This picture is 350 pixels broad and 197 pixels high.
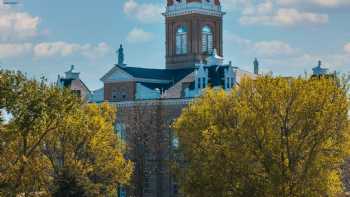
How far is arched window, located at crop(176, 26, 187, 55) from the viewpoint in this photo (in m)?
95.1

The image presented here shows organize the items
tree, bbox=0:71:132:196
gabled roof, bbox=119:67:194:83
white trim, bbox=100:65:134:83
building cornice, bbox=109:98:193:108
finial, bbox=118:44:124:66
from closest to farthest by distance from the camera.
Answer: tree, bbox=0:71:132:196 < building cornice, bbox=109:98:193:108 < white trim, bbox=100:65:134:83 < gabled roof, bbox=119:67:194:83 < finial, bbox=118:44:124:66

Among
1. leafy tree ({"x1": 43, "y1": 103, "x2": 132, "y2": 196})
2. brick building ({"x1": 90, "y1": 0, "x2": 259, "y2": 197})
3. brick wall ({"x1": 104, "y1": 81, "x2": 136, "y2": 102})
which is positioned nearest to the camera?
leafy tree ({"x1": 43, "y1": 103, "x2": 132, "y2": 196})

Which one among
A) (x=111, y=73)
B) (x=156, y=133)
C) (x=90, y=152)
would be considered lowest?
(x=90, y=152)

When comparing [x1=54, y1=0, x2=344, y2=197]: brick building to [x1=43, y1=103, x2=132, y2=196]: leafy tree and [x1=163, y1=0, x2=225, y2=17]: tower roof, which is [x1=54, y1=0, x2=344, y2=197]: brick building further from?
[x1=43, y1=103, x2=132, y2=196]: leafy tree

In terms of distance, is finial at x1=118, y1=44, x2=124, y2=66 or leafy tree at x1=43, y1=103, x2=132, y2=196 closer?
leafy tree at x1=43, y1=103, x2=132, y2=196

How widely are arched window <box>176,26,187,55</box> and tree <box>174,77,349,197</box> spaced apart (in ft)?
134

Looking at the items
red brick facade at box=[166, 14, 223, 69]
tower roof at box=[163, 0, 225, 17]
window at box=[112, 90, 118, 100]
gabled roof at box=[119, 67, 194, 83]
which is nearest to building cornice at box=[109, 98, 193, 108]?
window at box=[112, 90, 118, 100]

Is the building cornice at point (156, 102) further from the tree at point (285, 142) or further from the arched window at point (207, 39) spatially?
the tree at point (285, 142)

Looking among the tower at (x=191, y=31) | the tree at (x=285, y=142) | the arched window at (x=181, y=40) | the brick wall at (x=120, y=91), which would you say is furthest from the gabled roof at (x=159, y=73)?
the tree at (x=285, y=142)

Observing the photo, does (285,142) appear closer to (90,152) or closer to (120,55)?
(90,152)

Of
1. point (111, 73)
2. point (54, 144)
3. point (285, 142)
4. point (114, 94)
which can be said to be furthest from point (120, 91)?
point (285, 142)

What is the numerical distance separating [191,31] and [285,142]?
4298cm

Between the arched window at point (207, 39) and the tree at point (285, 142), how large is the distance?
4082 cm

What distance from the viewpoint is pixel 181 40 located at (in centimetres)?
9562
